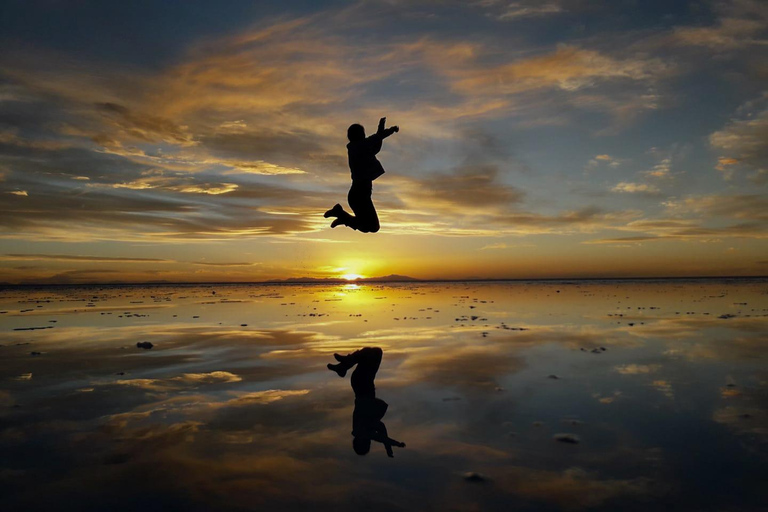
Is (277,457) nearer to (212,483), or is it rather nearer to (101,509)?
(212,483)

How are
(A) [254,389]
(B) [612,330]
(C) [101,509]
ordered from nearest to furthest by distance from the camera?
(C) [101,509], (A) [254,389], (B) [612,330]

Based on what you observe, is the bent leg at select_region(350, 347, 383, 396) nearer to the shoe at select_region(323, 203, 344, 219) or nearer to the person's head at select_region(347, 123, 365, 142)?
the shoe at select_region(323, 203, 344, 219)

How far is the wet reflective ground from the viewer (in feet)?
14.8

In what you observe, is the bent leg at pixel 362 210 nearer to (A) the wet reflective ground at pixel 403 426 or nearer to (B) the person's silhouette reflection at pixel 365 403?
(B) the person's silhouette reflection at pixel 365 403

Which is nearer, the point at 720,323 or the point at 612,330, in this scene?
the point at 612,330

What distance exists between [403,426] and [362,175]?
4852 millimetres

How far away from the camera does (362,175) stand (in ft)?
30.3

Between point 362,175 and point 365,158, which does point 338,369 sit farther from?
point 365,158

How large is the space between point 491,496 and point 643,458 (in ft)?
6.41

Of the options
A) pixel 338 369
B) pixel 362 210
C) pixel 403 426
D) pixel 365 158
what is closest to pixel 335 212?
pixel 362 210

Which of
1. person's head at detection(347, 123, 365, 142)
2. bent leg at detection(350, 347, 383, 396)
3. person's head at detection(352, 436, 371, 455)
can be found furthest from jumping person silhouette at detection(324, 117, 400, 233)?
person's head at detection(352, 436, 371, 455)

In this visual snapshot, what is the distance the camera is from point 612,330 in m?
14.9

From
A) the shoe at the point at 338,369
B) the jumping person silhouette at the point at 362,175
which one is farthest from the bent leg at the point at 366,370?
the jumping person silhouette at the point at 362,175

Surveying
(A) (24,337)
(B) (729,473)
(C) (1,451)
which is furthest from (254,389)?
(A) (24,337)
